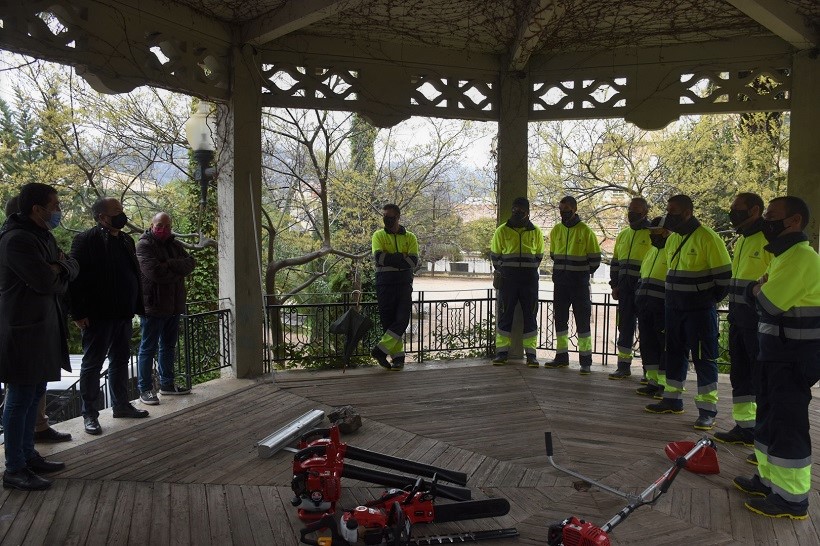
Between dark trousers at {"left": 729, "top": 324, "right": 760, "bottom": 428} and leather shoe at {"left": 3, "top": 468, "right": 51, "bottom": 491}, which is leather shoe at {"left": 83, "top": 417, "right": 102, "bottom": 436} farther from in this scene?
dark trousers at {"left": 729, "top": 324, "right": 760, "bottom": 428}

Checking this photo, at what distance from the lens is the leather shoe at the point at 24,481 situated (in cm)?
345

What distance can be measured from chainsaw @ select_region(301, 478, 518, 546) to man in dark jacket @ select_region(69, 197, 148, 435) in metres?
2.51

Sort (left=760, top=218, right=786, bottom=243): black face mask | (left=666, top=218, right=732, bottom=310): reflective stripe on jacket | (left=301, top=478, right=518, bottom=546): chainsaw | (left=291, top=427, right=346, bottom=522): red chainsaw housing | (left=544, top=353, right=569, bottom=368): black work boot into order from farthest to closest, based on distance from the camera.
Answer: (left=544, top=353, right=569, bottom=368): black work boot < (left=666, top=218, right=732, bottom=310): reflective stripe on jacket < (left=760, top=218, right=786, bottom=243): black face mask < (left=291, top=427, right=346, bottom=522): red chainsaw housing < (left=301, top=478, right=518, bottom=546): chainsaw

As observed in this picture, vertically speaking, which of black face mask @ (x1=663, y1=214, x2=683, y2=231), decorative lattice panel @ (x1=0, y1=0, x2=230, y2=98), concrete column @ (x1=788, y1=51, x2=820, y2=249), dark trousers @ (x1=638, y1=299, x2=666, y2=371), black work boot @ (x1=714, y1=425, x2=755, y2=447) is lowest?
black work boot @ (x1=714, y1=425, x2=755, y2=447)

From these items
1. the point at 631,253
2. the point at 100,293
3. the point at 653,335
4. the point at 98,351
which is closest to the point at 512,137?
the point at 631,253

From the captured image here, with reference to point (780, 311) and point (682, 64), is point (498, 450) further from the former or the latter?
point (682, 64)

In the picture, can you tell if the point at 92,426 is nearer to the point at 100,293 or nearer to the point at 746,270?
the point at 100,293

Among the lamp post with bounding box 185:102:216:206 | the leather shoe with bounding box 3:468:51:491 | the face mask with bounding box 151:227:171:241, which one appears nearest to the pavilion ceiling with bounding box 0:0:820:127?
the lamp post with bounding box 185:102:216:206

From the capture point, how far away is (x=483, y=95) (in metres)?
7.01

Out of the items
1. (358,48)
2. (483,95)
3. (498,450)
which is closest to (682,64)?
(483,95)

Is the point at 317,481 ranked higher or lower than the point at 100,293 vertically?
lower

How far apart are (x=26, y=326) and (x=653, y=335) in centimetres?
491

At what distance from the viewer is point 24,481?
346 cm

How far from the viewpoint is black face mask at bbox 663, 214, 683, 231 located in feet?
15.4
